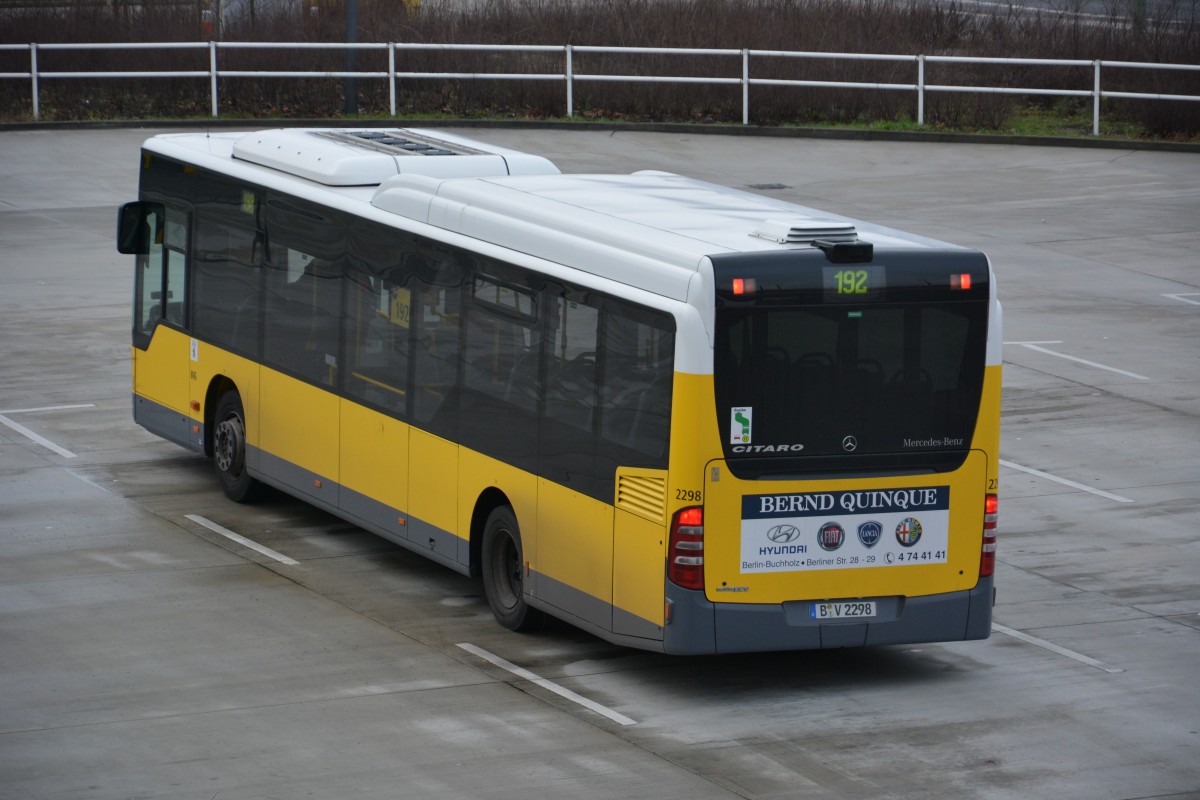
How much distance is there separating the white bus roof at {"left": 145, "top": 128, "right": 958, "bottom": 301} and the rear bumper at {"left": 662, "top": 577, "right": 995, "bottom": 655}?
70.6 inches

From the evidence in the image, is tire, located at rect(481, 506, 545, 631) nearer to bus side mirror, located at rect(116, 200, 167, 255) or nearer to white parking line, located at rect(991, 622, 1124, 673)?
white parking line, located at rect(991, 622, 1124, 673)

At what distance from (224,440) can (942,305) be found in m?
7.07

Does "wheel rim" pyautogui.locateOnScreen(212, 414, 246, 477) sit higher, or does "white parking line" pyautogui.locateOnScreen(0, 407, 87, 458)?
"wheel rim" pyautogui.locateOnScreen(212, 414, 246, 477)

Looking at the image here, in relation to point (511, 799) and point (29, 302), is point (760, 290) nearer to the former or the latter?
point (511, 799)

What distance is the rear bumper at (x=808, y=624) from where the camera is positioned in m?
11.0

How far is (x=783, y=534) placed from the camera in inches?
438

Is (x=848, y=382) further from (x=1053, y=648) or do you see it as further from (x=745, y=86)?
(x=745, y=86)

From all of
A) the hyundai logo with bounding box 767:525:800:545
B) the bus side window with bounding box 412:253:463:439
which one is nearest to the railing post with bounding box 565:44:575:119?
the bus side window with bounding box 412:253:463:439

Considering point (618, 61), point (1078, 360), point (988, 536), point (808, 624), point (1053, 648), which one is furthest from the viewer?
point (618, 61)

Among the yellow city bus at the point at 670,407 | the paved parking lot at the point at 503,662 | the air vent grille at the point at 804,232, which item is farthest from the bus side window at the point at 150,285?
the air vent grille at the point at 804,232

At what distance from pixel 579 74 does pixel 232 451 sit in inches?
952

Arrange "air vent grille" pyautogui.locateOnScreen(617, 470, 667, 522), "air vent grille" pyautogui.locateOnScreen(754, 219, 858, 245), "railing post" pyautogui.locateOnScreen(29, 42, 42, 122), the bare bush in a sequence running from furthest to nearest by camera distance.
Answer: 1. the bare bush
2. "railing post" pyautogui.locateOnScreen(29, 42, 42, 122)
3. "air vent grille" pyautogui.locateOnScreen(754, 219, 858, 245)
4. "air vent grille" pyautogui.locateOnScreen(617, 470, 667, 522)

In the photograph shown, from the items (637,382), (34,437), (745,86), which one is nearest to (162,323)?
(34,437)

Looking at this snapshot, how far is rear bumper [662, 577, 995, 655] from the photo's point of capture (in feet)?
36.2
